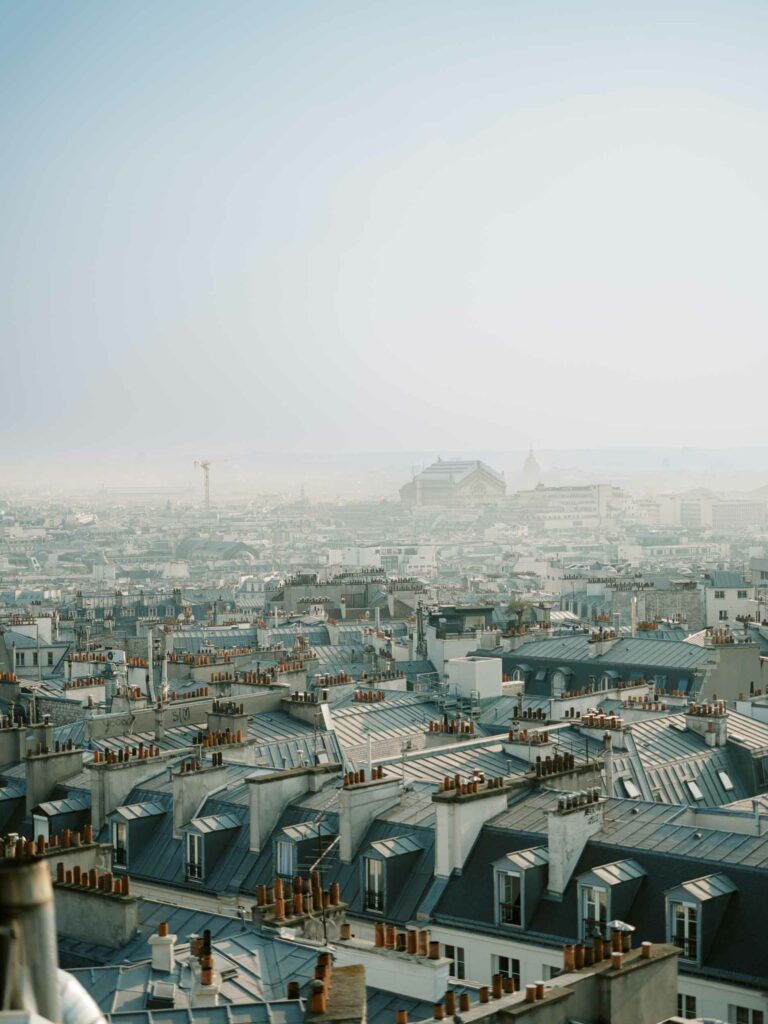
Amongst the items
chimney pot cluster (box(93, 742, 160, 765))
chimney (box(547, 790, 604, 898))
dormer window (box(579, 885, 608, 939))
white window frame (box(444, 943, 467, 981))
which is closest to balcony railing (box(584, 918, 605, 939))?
dormer window (box(579, 885, 608, 939))

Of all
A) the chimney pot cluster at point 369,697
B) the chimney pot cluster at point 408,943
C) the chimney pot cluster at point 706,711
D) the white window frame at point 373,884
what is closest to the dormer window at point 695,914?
the chimney pot cluster at point 408,943

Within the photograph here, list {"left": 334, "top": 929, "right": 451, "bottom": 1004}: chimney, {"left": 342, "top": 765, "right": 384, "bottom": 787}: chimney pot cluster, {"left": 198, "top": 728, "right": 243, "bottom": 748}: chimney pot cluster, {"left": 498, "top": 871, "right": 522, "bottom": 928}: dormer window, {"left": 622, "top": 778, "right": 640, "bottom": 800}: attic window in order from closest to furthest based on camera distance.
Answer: {"left": 334, "top": 929, "right": 451, "bottom": 1004}: chimney
{"left": 498, "top": 871, "right": 522, "bottom": 928}: dormer window
{"left": 342, "top": 765, "right": 384, "bottom": 787}: chimney pot cluster
{"left": 622, "top": 778, "right": 640, "bottom": 800}: attic window
{"left": 198, "top": 728, "right": 243, "bottom": 748}: chimney pot cluster

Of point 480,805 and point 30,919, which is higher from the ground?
point 30,919

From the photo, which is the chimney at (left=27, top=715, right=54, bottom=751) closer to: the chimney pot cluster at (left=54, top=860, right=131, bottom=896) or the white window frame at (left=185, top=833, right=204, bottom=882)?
the white window frame at (left=185, top=833, right=204, bottom=882)

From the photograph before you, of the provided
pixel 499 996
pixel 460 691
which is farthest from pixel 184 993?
pixel 460 691

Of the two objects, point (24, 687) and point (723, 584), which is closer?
point (24, 687)

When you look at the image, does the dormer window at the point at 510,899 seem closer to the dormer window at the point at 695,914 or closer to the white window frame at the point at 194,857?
the dormer window at the point at 695,914

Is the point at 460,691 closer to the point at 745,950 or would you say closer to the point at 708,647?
the point at 708,647

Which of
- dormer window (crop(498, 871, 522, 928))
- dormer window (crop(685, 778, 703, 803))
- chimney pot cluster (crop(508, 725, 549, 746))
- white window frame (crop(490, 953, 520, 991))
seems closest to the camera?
white window frame (crop(490, 953, 520, 991))

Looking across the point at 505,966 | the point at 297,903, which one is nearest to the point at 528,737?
the point at 505,966
